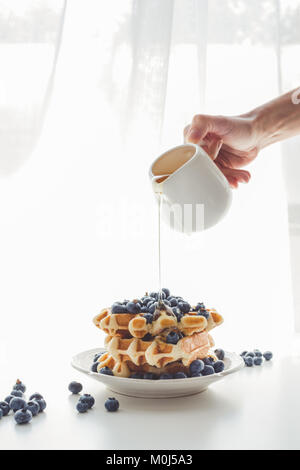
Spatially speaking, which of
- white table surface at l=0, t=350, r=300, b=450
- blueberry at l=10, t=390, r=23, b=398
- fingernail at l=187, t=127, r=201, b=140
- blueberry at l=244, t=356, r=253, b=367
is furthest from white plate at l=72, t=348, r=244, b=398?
fingernail at l=187, t=127, r=201, b=140

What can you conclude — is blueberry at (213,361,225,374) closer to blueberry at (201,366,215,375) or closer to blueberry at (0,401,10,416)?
blueberry at (201,366,215,375)

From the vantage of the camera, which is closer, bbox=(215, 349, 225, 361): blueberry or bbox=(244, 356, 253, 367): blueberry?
bbox=(215, 349, 225, 361): blueberry

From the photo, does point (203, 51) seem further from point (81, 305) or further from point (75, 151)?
point (81, 305)

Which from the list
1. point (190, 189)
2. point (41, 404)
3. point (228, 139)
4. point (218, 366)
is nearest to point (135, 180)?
point (228, 139)

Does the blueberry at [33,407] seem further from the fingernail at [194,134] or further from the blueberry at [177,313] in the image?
the fingernail at [194,134]

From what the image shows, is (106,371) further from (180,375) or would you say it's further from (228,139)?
(228,139)
